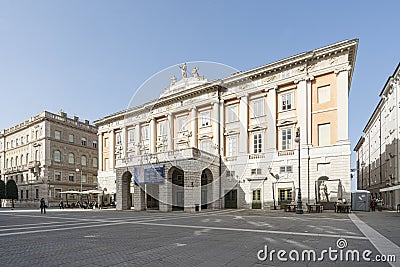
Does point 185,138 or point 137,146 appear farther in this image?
point 137,146

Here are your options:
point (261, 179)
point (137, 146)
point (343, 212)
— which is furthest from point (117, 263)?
point (137, 146)

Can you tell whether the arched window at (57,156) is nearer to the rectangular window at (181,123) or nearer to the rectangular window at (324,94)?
the rectangular window at (181,123)

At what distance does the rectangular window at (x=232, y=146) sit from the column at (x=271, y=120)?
408 cm

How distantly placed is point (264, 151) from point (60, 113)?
51528mm

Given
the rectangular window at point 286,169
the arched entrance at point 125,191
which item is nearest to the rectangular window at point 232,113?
the rectangular window at point 286,169

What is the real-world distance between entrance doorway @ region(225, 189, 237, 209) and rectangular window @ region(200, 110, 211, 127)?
8905mm

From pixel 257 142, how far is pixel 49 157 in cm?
4418

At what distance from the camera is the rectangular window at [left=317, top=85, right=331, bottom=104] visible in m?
29.4

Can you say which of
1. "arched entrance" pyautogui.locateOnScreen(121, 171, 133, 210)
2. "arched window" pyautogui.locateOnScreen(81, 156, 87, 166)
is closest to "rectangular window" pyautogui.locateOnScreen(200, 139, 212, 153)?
"arched entrance" pyautogui.locateOnScreen(121, 171, 133, 210)

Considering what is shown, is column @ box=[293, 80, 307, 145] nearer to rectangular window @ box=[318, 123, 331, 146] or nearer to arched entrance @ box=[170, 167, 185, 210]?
rectangular window @ box=[318, 123, 331, 146]

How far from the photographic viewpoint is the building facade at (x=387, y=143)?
35.2 metres

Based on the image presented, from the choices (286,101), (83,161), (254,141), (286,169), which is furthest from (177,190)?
(83,161)

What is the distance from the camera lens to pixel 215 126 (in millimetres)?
36375

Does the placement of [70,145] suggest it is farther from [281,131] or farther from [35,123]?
[281,131]
